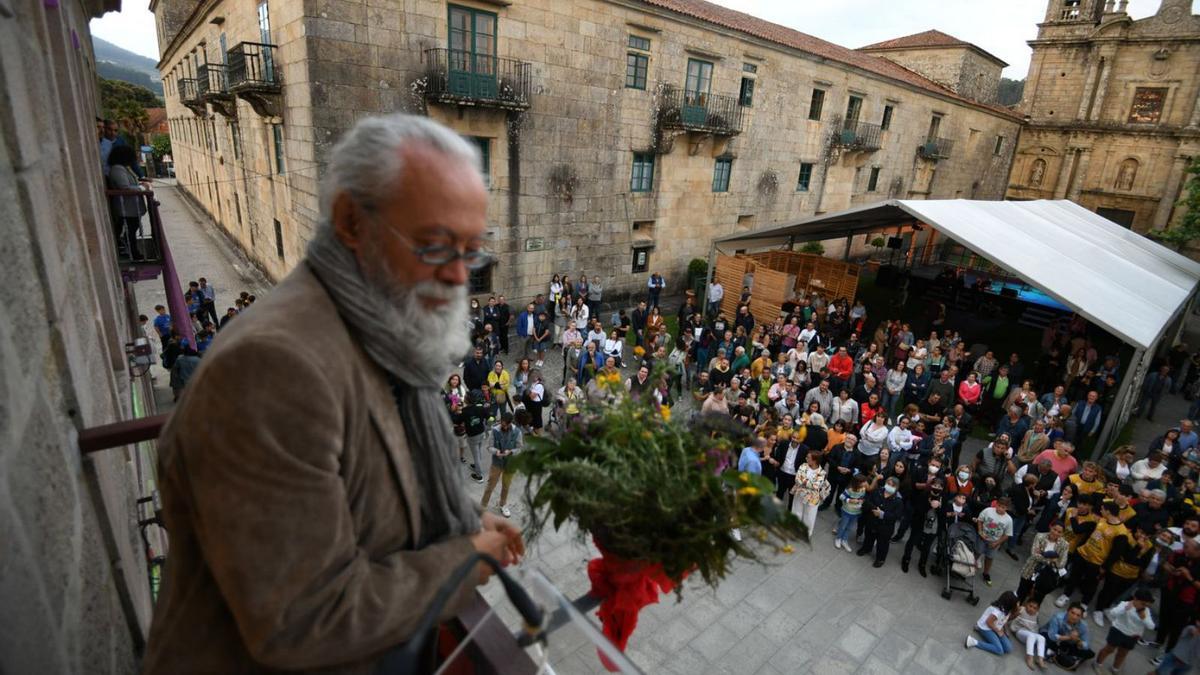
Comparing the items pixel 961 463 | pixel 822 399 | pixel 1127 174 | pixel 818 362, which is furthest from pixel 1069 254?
pixel 1127 174

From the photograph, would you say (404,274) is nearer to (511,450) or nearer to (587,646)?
(587,646)

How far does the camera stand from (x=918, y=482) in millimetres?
7605

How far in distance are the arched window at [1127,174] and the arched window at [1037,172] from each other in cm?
364

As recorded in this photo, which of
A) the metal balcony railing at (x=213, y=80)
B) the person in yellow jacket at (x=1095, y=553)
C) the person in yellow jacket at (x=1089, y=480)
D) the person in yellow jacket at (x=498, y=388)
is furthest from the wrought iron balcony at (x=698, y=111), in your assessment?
the person in yellow jacket at (x=1095, y=553)

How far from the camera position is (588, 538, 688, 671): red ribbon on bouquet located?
1.79 meters

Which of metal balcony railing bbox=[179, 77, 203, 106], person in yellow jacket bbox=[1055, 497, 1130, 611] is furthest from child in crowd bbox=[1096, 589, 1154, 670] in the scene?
metal balcony railing bbox=[179, 77, 203, 106]

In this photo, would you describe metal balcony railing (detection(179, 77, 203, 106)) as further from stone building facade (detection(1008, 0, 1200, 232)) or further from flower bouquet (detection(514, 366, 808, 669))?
stone building facade (detection(1008, 0, 1200, 232))

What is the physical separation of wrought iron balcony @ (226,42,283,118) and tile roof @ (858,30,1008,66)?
115 feet

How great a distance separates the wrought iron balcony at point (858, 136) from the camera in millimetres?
23953

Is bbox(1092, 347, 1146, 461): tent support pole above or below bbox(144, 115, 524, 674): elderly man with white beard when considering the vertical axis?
below

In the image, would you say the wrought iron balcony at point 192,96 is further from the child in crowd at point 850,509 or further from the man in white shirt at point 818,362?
the child in crowd at point 850,509

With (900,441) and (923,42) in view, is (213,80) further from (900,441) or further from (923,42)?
(923,42)

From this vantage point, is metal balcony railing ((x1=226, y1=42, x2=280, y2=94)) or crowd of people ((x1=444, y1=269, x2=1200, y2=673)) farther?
metal balcony railing ((x1=226, y1=42, x2=280, y2=94))

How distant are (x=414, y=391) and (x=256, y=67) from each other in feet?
50.8
